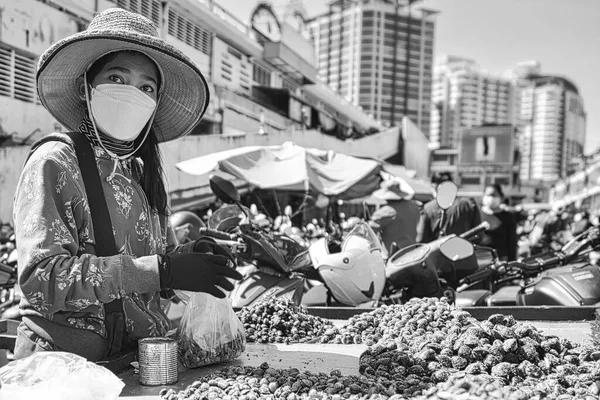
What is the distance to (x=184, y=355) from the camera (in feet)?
6.49

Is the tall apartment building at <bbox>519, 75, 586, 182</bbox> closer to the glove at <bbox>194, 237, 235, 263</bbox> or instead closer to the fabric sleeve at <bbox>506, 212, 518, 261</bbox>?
the fabric sleeve at <bbox>506, 212, 518, 261</bbox>

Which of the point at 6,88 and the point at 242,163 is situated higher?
the point at 6,88

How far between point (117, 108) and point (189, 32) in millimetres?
15465

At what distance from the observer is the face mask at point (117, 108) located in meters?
1.87

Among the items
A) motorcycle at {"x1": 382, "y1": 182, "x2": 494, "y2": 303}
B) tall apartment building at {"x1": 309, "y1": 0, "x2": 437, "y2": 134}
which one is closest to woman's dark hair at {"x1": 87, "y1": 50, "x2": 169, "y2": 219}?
motorcycle at {"x1": 382, "y1": 182, "x2": 494, "y2": 303}

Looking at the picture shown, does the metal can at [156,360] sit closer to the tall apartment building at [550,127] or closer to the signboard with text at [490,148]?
the signboard with text at [490,148]

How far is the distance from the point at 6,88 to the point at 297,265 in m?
7.80

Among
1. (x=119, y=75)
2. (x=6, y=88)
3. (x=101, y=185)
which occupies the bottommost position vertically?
(x=101, y=185)

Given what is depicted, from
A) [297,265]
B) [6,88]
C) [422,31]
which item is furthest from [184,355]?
[422,31]

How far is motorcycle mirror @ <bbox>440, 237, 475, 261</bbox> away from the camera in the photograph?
12.9 feet

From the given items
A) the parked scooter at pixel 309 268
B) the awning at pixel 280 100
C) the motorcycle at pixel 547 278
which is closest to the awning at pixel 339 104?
the awning at pixel 280 100

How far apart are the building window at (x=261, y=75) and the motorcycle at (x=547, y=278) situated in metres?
18.0

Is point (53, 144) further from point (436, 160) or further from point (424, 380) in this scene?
point (436, 160)

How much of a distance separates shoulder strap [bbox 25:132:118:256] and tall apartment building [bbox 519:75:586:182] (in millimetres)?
113758
